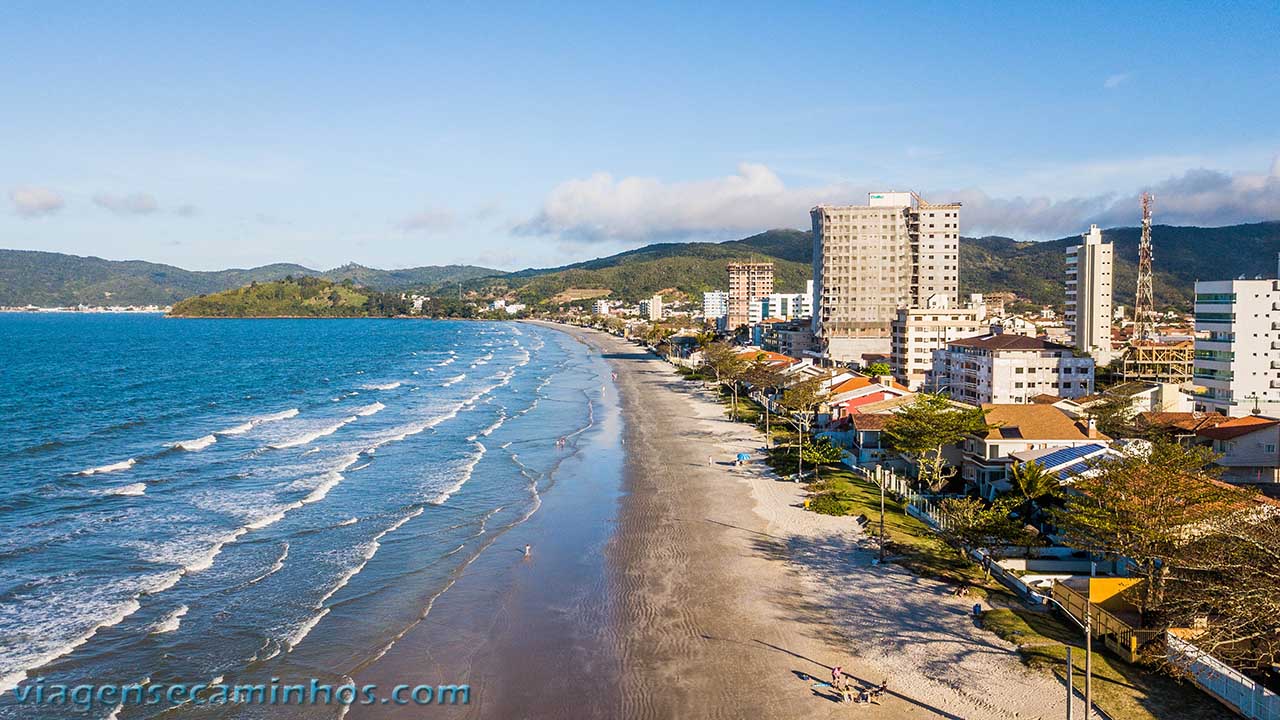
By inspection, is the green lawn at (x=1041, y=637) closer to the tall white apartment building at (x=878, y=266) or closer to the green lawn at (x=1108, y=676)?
the green lawn at (x=1108, y=676)

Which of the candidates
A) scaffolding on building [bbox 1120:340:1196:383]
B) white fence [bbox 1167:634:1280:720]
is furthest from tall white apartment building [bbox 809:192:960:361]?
white fence [bbox 1167:634:1280:720]

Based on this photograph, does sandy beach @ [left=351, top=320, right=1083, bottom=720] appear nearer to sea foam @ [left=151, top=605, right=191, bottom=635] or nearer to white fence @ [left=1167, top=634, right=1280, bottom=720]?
white fence @ [left=1167, top=634, right=1280, bottom=720]

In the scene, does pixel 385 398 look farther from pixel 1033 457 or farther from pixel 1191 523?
pixel 1191 523

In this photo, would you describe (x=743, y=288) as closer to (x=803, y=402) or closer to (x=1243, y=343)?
(x=803, y=402)

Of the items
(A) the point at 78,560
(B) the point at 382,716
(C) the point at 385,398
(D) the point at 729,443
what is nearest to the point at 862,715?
(B) the point at 382,716

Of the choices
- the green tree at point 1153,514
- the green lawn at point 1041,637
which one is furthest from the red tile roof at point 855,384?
the green tree at point 1153,514

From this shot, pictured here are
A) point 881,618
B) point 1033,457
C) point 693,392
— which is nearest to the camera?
point 881,618
